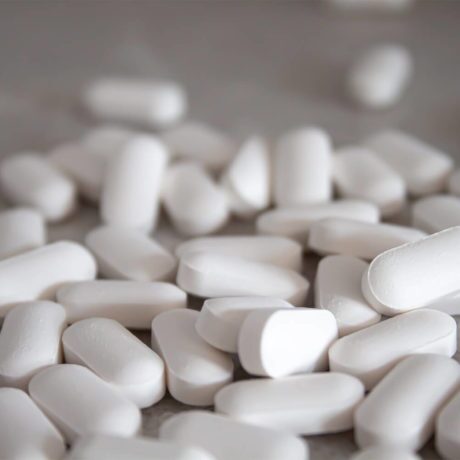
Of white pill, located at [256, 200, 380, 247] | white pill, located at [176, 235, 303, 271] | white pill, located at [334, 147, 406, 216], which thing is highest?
white pill, located at [334, 147, 406, 216]

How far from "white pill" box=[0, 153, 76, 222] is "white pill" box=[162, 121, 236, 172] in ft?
0.51

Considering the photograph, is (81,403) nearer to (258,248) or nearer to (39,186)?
(258,248)

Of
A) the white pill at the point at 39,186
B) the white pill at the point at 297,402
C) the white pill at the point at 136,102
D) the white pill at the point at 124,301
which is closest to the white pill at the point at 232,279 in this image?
the white pill at the point at 124,301

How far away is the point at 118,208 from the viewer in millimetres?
1037

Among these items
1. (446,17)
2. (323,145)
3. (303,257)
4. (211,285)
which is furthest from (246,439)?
(446,17)

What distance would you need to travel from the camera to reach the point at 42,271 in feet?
2.95

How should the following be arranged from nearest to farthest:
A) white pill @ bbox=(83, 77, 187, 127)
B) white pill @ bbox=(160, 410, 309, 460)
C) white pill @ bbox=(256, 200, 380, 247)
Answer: white pill @ bbox=(160, 410, 309, 460) → white pill @ bbox=(256, 200, 380, 247) → white pill @ bbox=(83, 77, 187, 127)

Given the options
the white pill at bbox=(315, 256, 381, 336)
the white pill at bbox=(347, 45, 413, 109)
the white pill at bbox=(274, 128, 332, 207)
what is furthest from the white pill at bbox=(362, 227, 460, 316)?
the white pill at bbox=(347, 45, 413, 109)

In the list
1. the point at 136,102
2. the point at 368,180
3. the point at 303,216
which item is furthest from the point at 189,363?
the point at 136,102

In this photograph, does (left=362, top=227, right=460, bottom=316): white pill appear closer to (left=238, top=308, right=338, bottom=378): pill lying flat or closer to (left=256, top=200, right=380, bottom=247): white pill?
(left=238, top=308, right=338, bottom=378): pill lying flat

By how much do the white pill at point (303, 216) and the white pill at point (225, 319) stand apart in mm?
209

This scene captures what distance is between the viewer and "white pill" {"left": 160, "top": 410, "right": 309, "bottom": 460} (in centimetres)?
66

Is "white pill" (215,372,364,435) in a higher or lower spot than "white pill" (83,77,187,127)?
lower

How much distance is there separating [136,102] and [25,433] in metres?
0.70
